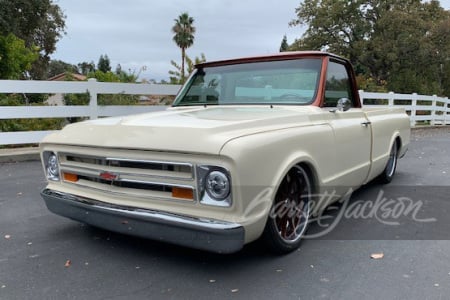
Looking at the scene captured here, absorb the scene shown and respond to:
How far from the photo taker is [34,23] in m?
19.2

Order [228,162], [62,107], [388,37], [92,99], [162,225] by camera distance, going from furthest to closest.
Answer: [388,37]
[92,99]
[62,107]
[162,225]
[228,162]

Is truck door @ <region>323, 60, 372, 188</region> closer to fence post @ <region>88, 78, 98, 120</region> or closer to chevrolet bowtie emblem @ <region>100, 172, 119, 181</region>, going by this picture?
chevrolet bowtie emblem @ <region>100, 172, 119, 181</region>

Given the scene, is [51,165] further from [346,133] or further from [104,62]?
[104,62]

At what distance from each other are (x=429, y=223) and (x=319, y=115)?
158 cm

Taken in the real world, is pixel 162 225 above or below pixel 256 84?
below

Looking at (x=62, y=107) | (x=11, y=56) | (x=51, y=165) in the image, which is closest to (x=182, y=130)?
(x=51, y=165)

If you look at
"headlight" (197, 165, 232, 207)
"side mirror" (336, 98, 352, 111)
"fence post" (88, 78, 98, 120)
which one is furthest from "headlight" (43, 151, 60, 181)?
"fence post" (88, 78, 98, 120)

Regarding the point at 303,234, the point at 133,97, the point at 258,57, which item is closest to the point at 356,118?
the point at 258,57

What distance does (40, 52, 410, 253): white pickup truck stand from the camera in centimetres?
257

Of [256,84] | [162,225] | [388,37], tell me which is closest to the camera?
[162,225]

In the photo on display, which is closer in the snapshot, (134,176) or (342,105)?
(134,176)

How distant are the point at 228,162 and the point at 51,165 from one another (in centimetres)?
172

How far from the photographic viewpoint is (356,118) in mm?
4293

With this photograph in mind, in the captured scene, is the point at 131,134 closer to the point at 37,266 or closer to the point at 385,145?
the point at 37,266
